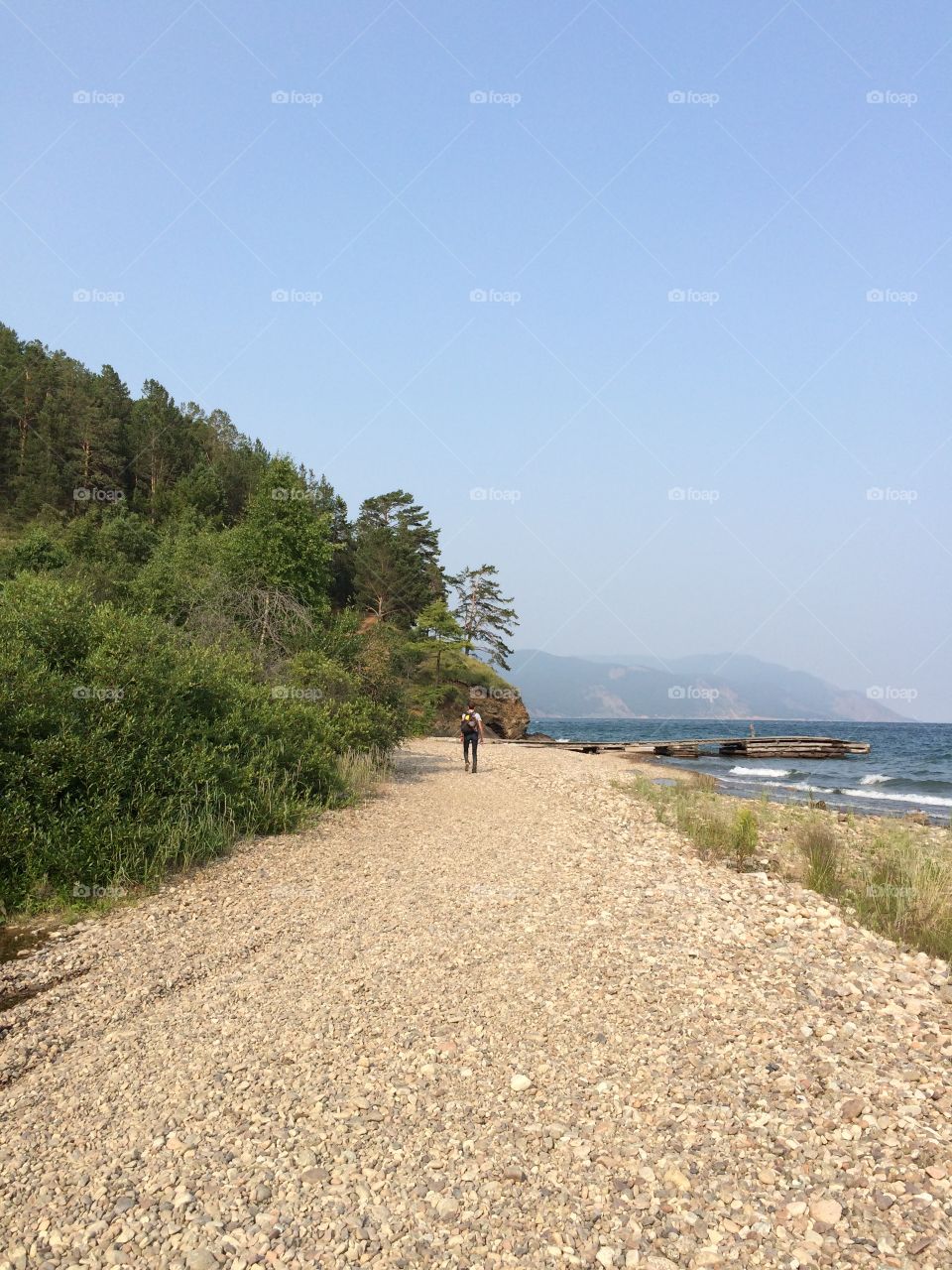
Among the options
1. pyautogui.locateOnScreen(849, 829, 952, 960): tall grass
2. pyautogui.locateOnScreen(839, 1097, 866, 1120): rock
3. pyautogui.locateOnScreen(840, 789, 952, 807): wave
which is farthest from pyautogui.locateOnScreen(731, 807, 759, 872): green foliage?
pyautogui.locateOnScreen(840, 789, 952, 807): wave

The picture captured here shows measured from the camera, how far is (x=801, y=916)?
9906 mm

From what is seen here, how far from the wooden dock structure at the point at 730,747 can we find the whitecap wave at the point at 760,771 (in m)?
6.20

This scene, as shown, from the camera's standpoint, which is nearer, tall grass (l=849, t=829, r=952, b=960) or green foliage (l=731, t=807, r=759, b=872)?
tall grass (l=849, t=829, r=952, b=960)

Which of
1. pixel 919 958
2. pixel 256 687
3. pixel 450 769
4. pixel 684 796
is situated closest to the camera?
pixel 919 958

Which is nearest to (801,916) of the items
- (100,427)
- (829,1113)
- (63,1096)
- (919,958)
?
(919,958)

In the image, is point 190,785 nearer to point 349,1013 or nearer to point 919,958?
point 349,1013

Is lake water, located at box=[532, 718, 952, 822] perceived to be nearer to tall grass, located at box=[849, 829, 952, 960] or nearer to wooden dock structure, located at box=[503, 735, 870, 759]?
A: wooden dock structure, located at box=[503, 735, 870, 759]

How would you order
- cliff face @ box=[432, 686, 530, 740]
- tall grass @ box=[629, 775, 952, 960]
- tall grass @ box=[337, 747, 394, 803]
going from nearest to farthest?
tall grass @ box=[629, 775, 952, 960] → tall grass @ box=[337, 747, 394, 803] → cliff face @ box=[432, 686, 530, 740]

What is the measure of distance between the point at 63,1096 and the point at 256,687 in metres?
11.5

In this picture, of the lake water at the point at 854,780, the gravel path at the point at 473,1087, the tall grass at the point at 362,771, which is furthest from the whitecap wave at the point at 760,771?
the gravel path at the point at 473,1087

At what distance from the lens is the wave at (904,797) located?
98.3 feet

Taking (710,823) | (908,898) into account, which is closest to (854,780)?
(710,823)

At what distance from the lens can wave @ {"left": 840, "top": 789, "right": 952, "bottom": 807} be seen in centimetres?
2996

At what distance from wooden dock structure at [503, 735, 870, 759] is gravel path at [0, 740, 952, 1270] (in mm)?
36804
